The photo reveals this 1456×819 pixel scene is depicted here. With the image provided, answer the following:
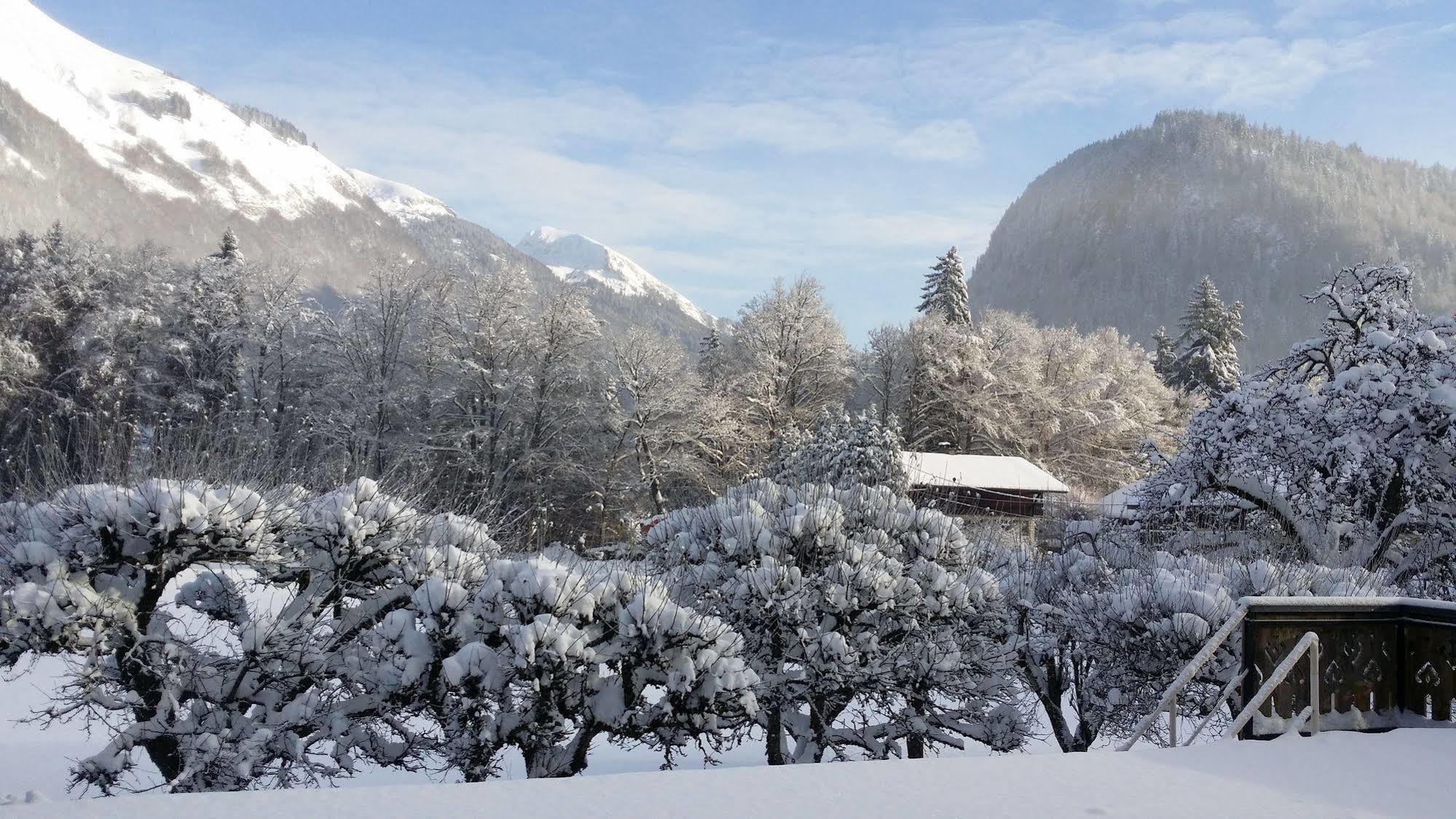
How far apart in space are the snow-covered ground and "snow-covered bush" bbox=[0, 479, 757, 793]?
3520mm

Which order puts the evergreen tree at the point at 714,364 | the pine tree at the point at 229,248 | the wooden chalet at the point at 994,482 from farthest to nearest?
the evergreen tree at the point at 714,364 < the pine tree at the point at 229,248 < the wooden chalet at the point at 994,482

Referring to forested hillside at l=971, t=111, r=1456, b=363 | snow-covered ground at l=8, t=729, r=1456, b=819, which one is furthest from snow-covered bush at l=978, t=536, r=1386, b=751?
forested hillside at l=971, t=111, r=1456, b=363

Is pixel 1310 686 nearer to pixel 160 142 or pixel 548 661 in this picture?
pixel 548 661

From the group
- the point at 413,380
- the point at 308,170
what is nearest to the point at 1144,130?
the point at 308,170

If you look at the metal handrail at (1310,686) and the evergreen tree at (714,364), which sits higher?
the evergreen tree at (714,364)

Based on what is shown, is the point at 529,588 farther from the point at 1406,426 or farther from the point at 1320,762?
the point at 1406,426

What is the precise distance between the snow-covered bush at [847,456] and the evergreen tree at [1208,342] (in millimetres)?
29495

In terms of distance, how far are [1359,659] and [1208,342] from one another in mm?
54573

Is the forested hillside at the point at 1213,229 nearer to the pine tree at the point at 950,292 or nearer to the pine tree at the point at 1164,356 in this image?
the pine tree at the point at 1164,356

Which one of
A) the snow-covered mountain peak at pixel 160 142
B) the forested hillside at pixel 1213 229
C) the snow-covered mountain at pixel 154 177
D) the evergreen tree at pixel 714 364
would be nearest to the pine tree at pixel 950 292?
the evergreen tree at pixel 714 364

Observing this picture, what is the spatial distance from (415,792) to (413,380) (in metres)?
36.4

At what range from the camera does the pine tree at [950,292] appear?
172 ft

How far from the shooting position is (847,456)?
3347 cm

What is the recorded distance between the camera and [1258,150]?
18075 cm
